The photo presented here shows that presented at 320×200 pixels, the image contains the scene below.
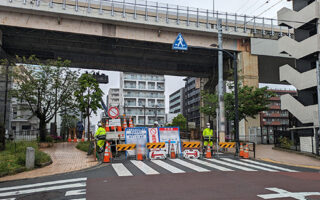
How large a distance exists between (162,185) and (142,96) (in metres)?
83.3

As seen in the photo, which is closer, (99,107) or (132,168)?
(132,168)

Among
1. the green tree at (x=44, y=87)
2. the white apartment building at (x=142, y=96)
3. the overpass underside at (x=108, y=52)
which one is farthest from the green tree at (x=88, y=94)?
the white apartment building at (x=142, y=96)

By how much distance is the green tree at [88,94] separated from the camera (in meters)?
25.2

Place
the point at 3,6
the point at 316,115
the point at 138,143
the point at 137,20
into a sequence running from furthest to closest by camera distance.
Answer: the point at 137,20
the point at 3,6
the point at 316,115
the point at 138,143

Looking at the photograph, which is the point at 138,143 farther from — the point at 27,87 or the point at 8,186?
the point at 27,87

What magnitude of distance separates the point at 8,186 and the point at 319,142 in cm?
1793

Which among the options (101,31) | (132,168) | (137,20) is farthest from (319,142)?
(101,31)

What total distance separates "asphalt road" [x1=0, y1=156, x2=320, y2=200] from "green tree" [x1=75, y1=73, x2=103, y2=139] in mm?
14209

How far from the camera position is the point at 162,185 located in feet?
28.1

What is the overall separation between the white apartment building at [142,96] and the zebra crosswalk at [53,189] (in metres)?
78.9

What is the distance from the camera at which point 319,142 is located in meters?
18.5

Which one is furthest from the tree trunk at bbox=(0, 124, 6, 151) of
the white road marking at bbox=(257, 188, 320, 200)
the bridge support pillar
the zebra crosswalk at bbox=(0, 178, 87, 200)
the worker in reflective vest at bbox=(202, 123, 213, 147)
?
the bridge support pillar

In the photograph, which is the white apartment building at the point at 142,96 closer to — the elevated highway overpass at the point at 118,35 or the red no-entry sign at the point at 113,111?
the elevated highway overpass at the point at 118,35

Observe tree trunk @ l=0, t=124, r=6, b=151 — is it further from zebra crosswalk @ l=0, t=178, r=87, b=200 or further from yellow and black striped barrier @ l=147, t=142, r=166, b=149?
zebra crosswalk @ l=0, t=178, r=87, b=200
